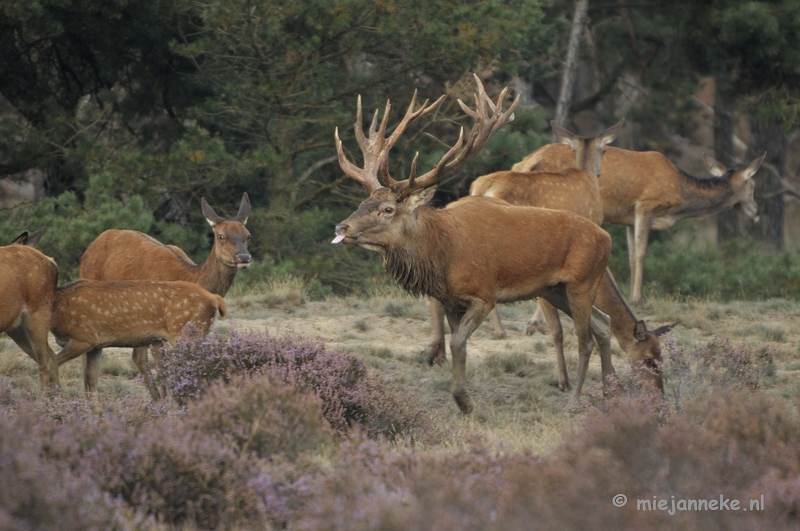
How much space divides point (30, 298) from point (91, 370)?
0.96m

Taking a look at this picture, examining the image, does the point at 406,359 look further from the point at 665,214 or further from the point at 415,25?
the point at 415,25

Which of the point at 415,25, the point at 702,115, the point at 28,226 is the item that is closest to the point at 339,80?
the point at 415,25

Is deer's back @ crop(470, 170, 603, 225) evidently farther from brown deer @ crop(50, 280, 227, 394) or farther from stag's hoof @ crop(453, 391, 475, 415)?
brown deer @ crop(50, 280, 227, 394)

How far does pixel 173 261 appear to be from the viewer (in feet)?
31.9

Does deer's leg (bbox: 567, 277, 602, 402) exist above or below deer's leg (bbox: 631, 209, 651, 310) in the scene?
above

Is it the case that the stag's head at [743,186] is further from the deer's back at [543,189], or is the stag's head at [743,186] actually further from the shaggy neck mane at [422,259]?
the shaggy neck mane at [422,259]

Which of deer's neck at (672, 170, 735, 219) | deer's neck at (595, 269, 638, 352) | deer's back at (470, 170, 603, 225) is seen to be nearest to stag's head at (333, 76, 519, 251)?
deer's neck at (595, 269, 638, 352)

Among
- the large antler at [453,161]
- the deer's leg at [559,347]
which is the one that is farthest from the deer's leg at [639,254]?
the large antler at [453,161]

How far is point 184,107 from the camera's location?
1709 cm

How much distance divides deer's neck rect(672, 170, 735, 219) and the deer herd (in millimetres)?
5517

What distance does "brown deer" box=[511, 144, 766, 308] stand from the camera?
13.9 m

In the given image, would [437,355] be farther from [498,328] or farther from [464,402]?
[498,328]

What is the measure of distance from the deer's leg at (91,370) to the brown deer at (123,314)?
0.05ft

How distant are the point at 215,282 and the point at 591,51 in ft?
60.1
